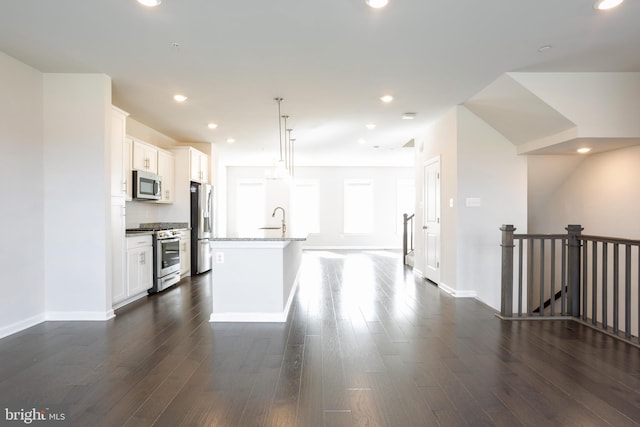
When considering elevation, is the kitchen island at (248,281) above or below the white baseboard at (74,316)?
above

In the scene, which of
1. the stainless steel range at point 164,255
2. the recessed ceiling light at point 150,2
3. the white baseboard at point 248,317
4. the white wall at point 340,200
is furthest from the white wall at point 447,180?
the white wall at point 340,200

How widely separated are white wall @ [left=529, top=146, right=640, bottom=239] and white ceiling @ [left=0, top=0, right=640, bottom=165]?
169 cm

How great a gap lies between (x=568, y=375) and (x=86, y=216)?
4.65 meters

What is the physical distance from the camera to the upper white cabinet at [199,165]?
6.63m

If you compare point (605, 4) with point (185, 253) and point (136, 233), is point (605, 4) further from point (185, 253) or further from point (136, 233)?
point (185, 253)

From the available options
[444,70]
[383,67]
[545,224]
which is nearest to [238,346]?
[383,67]

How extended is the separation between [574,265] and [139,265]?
5401 mm

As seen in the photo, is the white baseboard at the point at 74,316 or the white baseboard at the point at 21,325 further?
the white baseboard at the point at 74,316

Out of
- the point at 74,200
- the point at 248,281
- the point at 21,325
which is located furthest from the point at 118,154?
the point at 248,281

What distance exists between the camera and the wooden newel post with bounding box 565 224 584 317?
3.91 metres

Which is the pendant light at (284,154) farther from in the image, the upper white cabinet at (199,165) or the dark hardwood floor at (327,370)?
the dark hardwood floor at (327,370)

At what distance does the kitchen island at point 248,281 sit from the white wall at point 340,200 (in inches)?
294

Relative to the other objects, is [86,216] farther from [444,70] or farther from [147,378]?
[444,70]

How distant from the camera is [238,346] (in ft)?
10.1
